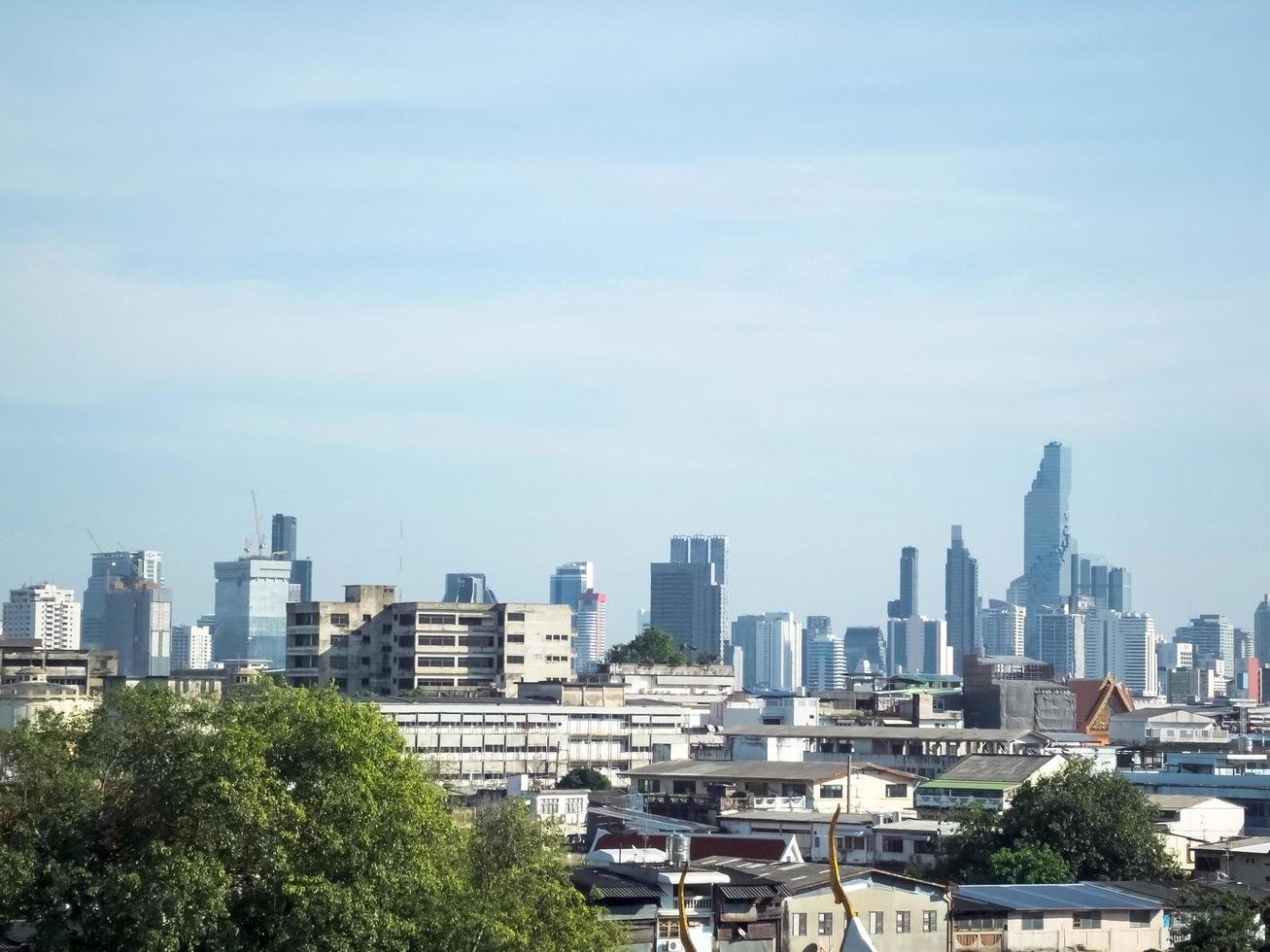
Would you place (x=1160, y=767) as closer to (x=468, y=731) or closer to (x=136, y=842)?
(x=468, y=731)

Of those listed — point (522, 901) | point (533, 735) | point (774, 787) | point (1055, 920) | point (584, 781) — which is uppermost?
point (533, 735)

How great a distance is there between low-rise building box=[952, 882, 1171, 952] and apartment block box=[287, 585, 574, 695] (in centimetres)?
6278

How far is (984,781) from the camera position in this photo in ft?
243

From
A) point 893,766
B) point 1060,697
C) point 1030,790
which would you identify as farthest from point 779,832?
point 1060,697

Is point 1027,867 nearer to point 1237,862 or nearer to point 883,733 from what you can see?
point 1237,862

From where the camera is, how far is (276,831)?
3100 centimetres

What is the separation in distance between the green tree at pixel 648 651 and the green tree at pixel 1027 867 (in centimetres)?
9309

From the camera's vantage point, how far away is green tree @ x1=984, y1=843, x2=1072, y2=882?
56.4m

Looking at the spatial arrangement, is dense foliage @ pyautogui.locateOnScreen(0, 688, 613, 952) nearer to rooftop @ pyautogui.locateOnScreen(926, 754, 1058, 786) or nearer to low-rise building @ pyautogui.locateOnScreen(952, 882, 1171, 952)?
low-rise building @ pyautogui.locateOnScreen(952, 882, 1171, 952)

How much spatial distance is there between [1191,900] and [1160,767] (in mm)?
34435

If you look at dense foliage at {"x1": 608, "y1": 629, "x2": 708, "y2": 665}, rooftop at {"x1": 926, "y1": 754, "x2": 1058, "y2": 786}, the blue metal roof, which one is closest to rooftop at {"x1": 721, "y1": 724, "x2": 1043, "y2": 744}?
rooftop at {"x1": 926, "y1": 754, "x2": 1058, "y2": 786}

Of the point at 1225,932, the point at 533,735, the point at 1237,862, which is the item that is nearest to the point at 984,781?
the point at 1237,862

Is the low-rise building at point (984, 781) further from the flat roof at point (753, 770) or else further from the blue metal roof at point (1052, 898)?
the blue metal roof at point (1052, 898)

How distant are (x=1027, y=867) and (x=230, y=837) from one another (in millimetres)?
31657
